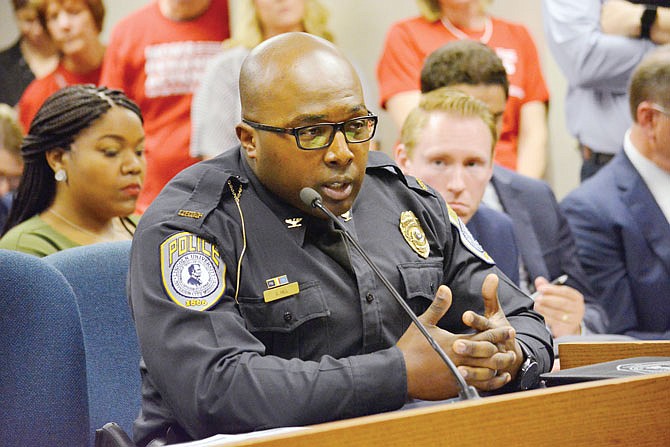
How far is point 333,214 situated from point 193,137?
2.41 metres

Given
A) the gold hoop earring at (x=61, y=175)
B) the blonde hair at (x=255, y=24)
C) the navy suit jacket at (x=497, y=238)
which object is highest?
the blonde hair at (x=255, y=24)

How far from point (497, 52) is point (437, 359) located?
108 inches

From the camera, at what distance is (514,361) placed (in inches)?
68.2

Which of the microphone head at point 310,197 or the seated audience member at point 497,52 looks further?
the seated audience member at point 497,52

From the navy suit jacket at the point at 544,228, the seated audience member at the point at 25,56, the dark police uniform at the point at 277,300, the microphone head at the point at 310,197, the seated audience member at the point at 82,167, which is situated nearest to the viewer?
the dark police uniform at the point at 277,300

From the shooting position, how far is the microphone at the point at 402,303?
1407 mm

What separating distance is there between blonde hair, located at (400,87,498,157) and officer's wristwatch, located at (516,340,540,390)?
1.08 m

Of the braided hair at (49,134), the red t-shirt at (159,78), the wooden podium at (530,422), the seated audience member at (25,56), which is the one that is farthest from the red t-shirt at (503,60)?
the wooden podium at (530,422)

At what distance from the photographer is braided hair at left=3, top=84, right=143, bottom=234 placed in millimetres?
2992

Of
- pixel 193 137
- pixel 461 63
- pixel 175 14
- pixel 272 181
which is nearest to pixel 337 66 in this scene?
pixel 272 181

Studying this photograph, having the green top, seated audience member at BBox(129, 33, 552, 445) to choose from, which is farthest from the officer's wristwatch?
the green top

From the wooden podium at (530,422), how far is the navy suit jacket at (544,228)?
1.68 m

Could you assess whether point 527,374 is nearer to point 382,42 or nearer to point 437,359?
point 437,359

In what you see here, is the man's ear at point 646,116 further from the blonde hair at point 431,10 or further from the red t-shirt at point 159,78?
→ the red t-shirt at point 159,78
